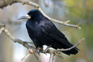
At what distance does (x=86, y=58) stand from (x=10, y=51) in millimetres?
2826

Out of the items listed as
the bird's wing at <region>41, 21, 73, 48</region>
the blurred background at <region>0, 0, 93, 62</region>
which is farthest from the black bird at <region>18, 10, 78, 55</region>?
the blurred background at <region>0, 0, 93, 62</region>

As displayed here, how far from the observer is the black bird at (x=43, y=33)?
13.9 feet

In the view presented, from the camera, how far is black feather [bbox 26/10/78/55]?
423cm

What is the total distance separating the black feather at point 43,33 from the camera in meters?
4.23

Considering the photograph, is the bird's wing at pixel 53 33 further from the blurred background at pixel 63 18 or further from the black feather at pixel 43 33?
the blurred background at pixel 63 18

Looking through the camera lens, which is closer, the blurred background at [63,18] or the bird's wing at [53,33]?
the bird's wing at [53,33]

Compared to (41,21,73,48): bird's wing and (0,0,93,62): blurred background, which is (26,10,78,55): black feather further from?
(0,0,93,62): blurred background

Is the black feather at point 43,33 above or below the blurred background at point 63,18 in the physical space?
above

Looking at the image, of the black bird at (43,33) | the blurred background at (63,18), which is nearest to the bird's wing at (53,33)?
the black bird at (43,33)

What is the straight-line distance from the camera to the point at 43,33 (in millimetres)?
4246

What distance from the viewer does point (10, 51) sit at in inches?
406

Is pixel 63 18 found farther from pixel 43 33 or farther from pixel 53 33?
pixel 43 33

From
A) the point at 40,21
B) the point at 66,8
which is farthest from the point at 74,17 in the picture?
the point at 40,21

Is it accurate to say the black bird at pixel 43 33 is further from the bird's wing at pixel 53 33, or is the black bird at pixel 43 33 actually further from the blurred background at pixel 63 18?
the blurred background at pixel 63 18
